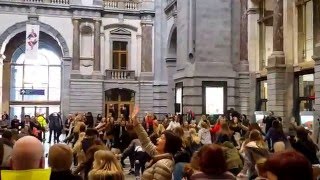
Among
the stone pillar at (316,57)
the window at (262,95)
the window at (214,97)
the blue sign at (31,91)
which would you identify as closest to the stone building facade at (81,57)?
the blue sign at (31,91)

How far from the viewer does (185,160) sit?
6.44 metres

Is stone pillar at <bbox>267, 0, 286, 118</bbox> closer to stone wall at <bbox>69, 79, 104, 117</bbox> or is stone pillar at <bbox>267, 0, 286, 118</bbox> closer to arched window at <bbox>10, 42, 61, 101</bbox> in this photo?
stone wall at <bbox>69, 79, 104, 117</bbox>

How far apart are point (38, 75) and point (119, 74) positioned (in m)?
7.01

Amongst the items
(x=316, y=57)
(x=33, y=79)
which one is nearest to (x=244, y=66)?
(x=316, y=57)

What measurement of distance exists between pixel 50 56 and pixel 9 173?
36.4 m

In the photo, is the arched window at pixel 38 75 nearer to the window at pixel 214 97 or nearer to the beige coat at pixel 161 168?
the window at pixel 214 97

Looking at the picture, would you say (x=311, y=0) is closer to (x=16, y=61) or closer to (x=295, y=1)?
(x=295, y=1)

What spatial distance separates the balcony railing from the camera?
3591 cm

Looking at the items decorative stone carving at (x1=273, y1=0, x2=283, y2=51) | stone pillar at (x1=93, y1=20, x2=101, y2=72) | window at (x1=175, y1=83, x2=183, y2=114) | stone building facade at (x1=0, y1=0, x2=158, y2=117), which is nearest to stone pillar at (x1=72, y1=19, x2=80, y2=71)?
stone building facade at (x1=0, y1=0, x2=158, y2=117)

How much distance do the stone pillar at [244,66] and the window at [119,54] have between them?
1335 cm

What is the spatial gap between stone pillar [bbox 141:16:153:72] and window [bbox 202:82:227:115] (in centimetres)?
Result: 1226

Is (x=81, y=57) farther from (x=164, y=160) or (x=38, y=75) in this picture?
(x=164, y=160)

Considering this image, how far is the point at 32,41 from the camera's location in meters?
32.3

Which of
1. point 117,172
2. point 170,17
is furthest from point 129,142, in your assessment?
point 170,17
